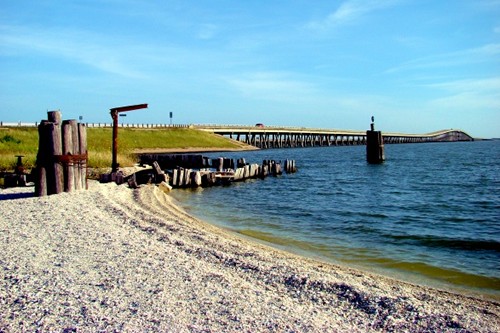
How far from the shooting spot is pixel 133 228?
13305 mm

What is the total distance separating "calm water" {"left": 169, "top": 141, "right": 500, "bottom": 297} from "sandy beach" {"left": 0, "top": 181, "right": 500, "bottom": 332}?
7.11ft

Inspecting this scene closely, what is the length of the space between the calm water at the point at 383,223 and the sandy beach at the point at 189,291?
2167 mm

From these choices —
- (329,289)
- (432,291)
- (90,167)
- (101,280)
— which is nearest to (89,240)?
(101,280)

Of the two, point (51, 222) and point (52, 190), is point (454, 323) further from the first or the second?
point (52, 190)

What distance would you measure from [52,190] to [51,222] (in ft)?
18.1

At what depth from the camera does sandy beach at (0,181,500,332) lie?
21.5 ft

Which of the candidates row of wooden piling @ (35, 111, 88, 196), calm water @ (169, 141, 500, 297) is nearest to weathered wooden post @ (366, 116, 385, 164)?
calm water @ (169, 141, 500, 297)

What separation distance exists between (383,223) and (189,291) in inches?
467

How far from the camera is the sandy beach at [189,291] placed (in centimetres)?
655

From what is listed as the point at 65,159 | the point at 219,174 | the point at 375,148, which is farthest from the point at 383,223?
the point at 375,148

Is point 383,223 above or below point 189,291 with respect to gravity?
below

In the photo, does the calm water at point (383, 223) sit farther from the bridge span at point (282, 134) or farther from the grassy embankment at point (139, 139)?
the bridge span at point (282, 134)

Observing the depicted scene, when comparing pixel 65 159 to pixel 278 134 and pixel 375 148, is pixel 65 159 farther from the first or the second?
pixel 278 134

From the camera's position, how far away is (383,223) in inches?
703
